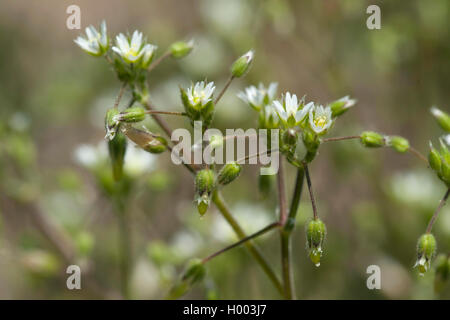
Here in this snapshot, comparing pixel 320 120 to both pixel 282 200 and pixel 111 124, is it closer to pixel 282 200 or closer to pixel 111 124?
pixel 282 200

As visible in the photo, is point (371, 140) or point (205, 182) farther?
point (371, 140)

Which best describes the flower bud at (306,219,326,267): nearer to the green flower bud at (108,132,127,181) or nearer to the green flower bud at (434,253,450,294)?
the green flower bud at (434,253,450,294)

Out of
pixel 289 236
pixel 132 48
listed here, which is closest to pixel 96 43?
pixel 132 48

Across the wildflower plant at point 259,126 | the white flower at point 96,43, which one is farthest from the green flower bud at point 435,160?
the white flower at point 96,43

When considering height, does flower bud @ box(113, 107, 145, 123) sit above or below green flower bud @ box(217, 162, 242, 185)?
above

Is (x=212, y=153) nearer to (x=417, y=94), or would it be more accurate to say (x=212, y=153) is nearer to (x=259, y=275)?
(x=259, y=275)

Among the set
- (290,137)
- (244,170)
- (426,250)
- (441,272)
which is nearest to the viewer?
(290,137)

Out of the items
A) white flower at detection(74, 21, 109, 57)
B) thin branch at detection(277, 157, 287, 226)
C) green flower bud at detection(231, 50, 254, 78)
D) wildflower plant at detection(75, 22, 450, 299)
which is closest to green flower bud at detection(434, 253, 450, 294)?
wildflower plant at detection(75, 22, 450, 299)

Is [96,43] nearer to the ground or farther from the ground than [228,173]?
farther from the ground
